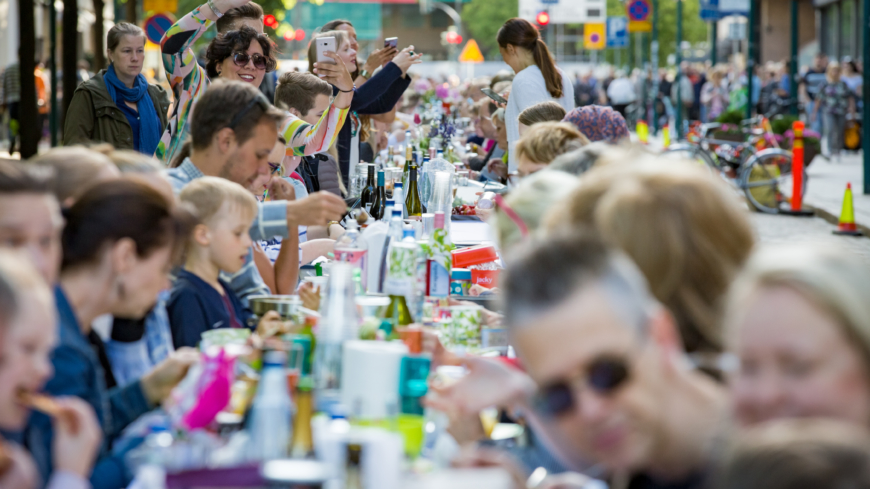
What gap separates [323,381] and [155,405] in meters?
0.47

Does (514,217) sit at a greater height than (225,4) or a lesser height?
lesser

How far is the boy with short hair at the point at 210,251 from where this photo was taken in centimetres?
346

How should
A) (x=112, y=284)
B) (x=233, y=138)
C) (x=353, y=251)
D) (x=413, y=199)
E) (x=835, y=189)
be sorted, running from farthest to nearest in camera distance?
(x=835, y=189) → (x=413, y=199) → (x=233, y=138) → (x=353, y=251) → (x=112, y=284)

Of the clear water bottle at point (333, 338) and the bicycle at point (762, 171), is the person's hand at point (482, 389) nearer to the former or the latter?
the clear water bottle at point (333, 338)

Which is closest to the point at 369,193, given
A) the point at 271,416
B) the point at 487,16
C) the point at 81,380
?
the point at 81,380

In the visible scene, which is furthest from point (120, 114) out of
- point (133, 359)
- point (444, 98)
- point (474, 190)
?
point (444, 98)

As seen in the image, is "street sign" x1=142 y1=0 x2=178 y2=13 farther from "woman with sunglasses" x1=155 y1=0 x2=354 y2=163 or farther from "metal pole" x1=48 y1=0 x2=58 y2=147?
"woman with sunglasses" x1=155 y1=0 x2=354 y2=163

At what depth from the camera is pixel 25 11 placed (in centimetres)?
1414

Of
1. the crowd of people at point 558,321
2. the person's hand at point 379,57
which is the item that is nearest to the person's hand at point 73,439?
the crowd of people at point 558,321

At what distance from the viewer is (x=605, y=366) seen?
1764mm

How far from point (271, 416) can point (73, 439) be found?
15.0 inches

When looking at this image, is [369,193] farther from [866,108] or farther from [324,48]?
[866,108]

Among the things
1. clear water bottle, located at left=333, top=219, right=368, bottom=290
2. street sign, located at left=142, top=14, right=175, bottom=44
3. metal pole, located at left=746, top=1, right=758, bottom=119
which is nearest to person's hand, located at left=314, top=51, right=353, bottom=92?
clear water bottle, located at left=333, top=219, right=368, bottom=290

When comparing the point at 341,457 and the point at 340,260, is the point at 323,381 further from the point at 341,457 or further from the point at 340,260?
the point at 340,260
